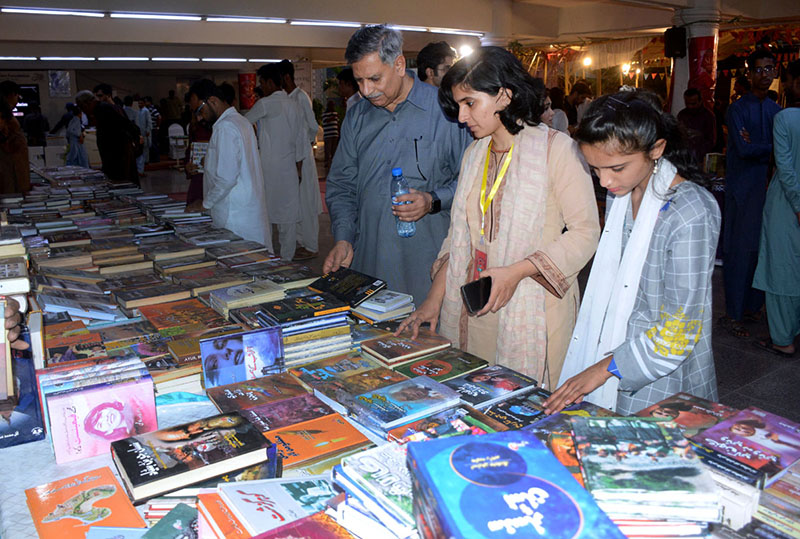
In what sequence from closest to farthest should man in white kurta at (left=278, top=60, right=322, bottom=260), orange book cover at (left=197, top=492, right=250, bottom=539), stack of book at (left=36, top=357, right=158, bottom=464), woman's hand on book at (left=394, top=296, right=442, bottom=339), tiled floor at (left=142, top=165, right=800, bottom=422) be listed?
1. orange book cover at (left=197, top=492, right=250, bottom=539)
2. stack of book at (left=36, top=357, right=158, bottom=464)
3. woman's hand on book at (left=394, top=296, right=442, bottom=339)
4. tiled floor at (left=142, top=165, right=800, bottom=422)
5. man in white kurta at (left=278, top=60, right=322, bottom=260)

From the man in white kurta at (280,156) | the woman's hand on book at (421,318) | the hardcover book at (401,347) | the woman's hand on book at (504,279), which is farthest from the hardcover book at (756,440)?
the man in white kurta at (280,156)

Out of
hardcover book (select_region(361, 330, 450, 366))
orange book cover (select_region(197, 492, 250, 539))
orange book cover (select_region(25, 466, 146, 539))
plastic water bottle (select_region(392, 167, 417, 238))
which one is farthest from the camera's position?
plastic water bottle (select_region(392, 167, 417, 238))

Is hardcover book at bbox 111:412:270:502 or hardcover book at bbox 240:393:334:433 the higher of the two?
hardcover book at bbox 111:412:270:502

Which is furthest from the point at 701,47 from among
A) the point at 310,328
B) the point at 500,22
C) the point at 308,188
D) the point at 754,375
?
the point at 310,328

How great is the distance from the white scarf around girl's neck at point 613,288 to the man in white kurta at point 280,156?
4570mm

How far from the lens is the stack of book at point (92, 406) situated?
1332 mm

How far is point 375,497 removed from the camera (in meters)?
0.93

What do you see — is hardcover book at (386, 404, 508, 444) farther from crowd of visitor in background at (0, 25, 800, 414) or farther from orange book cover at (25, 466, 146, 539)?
orange book cover at (25, 466, 146, 539)

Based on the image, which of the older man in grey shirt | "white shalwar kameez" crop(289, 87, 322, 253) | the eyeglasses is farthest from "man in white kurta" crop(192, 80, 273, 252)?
the eyeglasses

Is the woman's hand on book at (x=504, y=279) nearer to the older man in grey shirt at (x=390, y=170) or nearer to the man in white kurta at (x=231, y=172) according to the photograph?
the older man in grey shirt at (x=390, y=170)

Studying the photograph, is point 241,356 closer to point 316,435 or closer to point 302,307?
point 302,307

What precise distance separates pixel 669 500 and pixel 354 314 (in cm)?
140

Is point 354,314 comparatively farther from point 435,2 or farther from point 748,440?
point 435,2

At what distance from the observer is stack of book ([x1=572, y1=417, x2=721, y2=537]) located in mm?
838
